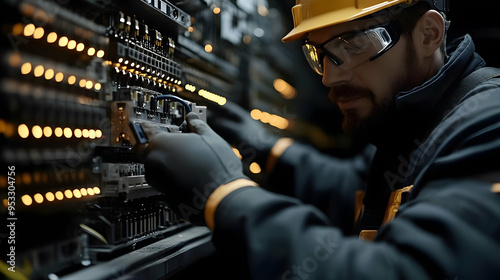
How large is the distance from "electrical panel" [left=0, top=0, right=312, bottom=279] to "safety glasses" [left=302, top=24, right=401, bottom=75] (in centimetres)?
45

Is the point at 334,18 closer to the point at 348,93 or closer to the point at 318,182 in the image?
the point at 348,93

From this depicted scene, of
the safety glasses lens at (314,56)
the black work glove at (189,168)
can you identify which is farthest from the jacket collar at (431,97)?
the black work glove at (189,168)

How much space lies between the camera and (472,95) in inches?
37.5

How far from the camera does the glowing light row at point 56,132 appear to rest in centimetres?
84

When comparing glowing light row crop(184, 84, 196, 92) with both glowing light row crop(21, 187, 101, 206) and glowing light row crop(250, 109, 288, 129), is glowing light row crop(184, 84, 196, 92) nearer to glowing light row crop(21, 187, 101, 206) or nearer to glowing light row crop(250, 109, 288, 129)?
glowing light row crop(21, 187, 101, 206)

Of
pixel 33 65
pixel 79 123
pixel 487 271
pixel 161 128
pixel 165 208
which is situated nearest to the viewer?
pixel 487 271

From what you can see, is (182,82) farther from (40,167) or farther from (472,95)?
(472,95)

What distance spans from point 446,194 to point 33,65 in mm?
879

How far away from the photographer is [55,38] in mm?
922

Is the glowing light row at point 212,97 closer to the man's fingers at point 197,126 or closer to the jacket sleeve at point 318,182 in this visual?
the jacket sleeve at point 318,182

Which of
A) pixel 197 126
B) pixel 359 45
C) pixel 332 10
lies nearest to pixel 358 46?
pixel 359 45

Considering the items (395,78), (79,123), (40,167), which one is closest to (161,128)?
(79,123)

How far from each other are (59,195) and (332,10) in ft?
2.82

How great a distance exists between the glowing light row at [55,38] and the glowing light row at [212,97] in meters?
0.54
